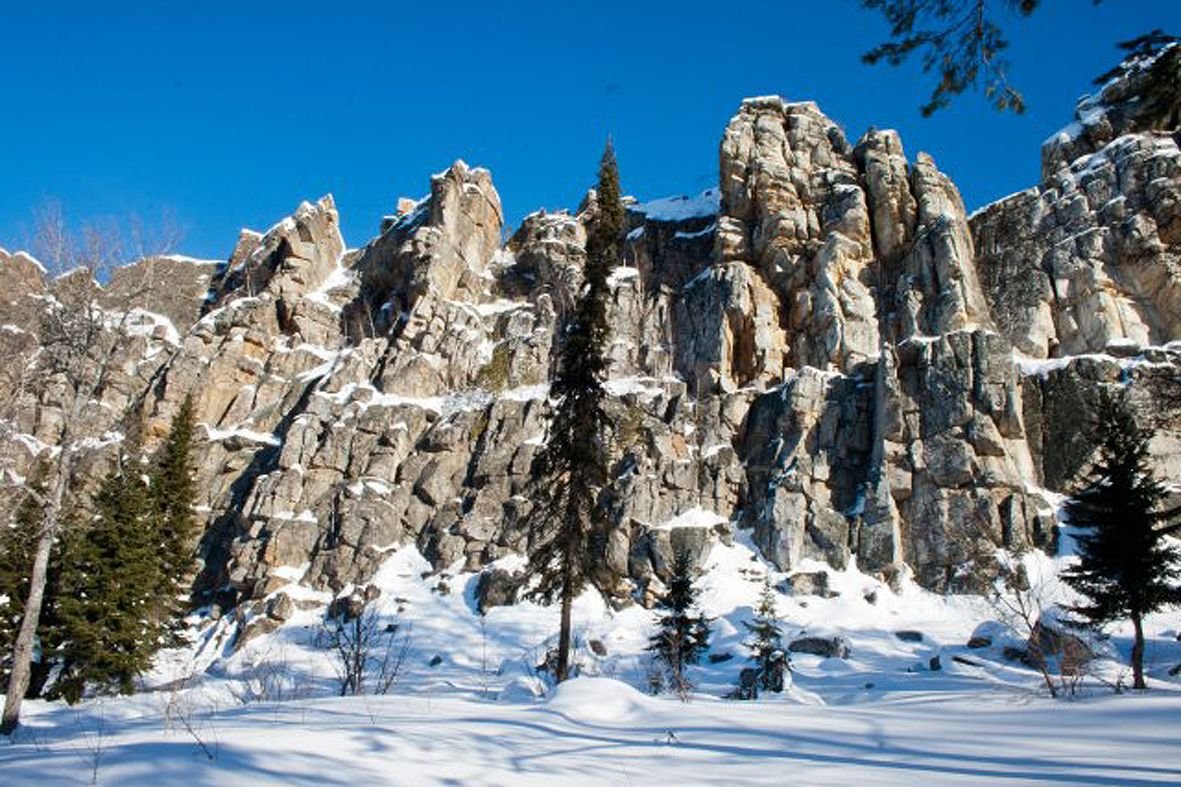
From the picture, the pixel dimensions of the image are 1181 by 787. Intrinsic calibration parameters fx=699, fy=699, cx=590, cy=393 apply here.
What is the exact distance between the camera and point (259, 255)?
273 feet

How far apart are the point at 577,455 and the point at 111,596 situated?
54.2 ft

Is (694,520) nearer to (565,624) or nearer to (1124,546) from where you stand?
(1124,546)

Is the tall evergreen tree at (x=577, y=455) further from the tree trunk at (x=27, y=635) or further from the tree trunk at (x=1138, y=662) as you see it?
the tree trunk at (x=1138, y=662)

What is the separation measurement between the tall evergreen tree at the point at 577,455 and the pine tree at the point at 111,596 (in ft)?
43.4

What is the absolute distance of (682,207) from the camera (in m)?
79.9

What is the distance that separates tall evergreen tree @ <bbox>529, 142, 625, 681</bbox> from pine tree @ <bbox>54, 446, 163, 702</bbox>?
43.4 feet

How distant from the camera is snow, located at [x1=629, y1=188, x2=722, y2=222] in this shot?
7738 centimetres

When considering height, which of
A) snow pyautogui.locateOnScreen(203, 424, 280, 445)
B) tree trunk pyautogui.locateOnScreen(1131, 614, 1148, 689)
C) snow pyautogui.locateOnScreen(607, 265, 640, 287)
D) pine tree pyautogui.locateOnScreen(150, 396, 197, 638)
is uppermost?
snow pyautogui.locateOnScreen(607, 265, 640, 287)

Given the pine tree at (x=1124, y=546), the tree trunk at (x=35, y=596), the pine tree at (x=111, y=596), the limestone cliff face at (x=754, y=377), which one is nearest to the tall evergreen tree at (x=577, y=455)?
the limestone cliff face at (x=754, y=377)

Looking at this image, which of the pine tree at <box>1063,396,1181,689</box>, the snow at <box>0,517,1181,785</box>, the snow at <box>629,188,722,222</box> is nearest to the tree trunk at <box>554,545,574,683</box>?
the snow at <box>0,517,1181,785</box>

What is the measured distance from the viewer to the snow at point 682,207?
7738 cm

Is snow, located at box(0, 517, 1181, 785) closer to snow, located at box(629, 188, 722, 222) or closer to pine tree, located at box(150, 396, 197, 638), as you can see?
pine tree, located at box(150, 396, 197, 638)

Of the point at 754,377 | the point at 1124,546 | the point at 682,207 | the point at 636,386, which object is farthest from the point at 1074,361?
the point at 682,207

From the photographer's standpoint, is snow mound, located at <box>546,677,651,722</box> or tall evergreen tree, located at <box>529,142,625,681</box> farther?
tall evergreen tree, located at <box>529,142,625,681</box>
